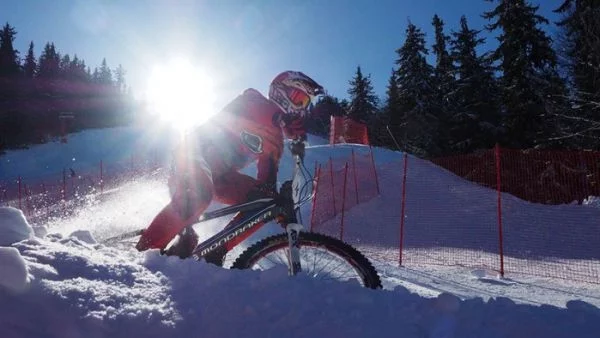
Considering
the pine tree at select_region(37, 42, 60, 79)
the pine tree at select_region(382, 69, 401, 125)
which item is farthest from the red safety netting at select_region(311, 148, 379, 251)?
the pine tree at select_region(37, 42, 60, 79)

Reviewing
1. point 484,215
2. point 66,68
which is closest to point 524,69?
point 484,215

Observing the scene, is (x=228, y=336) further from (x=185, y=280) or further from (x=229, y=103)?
(x=229, y=103)

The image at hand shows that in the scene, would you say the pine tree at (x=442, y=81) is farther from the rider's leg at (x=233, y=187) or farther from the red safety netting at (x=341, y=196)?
the rider's leg at (x=233, y=187)

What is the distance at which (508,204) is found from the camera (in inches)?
571

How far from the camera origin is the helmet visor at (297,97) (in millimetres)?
3900

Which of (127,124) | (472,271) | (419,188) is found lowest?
(472,271)

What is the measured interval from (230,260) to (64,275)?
2941 millimetres

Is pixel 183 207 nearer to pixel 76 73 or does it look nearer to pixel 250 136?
pixel 250 136

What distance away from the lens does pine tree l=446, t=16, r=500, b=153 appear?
86.5ft

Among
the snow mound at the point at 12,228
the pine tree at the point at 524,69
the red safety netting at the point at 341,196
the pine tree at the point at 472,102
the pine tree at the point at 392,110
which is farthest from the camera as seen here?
the pine tree at the point at 392,110

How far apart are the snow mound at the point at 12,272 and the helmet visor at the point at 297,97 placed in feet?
7.89

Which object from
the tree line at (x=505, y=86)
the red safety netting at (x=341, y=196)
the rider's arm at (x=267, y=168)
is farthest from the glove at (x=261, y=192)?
the tree line at (x=505, y=86)

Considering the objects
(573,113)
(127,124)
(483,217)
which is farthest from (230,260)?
(127,124)

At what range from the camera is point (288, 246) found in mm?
3338
